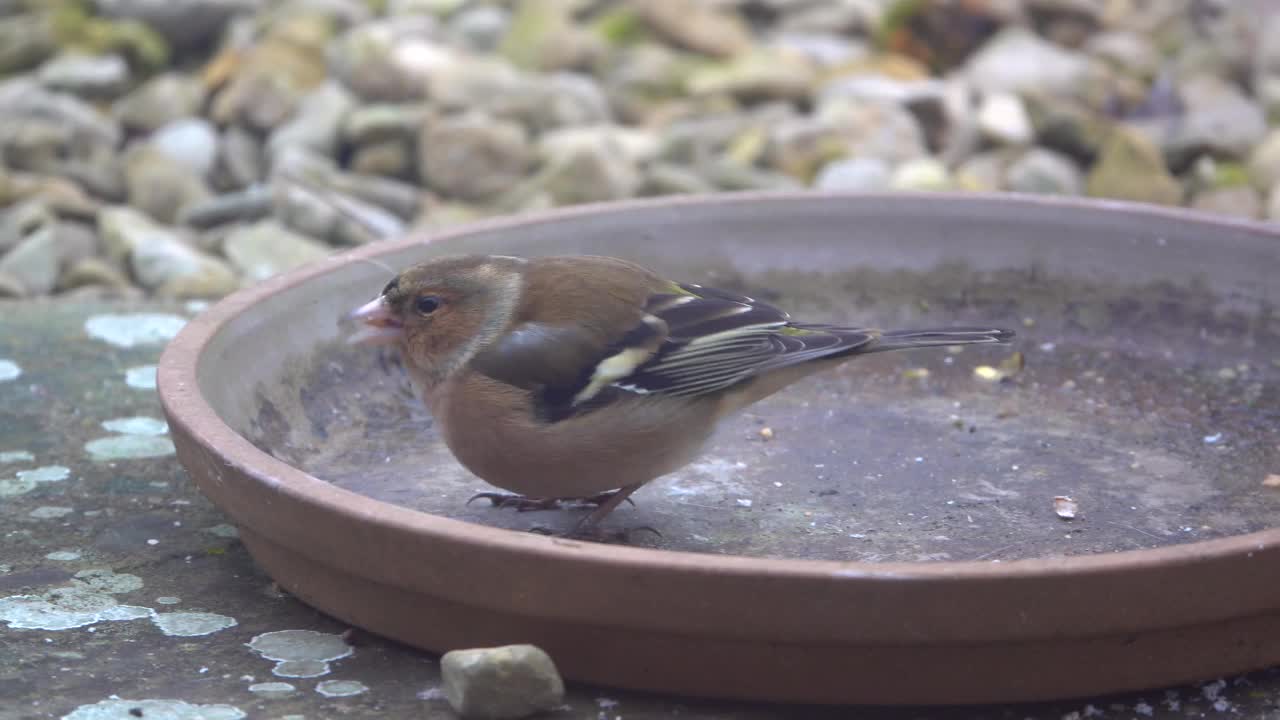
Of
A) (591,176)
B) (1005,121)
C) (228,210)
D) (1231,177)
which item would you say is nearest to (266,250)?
(228,210)

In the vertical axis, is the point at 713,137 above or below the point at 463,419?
below

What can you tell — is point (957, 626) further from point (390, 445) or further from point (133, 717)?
point (390, 445)

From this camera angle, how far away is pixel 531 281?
12.2ft

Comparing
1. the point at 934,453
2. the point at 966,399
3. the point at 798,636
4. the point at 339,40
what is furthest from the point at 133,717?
the point at 339,40

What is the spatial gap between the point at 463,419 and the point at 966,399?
67.5 inches

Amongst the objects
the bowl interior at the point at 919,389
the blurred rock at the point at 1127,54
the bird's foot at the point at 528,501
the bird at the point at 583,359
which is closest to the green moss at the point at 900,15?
the blurred rock at the point at 1127,54

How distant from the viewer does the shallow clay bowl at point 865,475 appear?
106 inches

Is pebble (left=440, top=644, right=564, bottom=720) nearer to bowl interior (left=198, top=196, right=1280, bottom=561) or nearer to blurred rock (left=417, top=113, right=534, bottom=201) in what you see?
bowl interior (left=198, top=196, right=1280, bottom=561)

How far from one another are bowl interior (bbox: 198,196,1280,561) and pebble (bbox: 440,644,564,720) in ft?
2.74

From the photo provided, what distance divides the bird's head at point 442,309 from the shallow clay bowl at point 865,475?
1.18 feet

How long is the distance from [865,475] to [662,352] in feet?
2.34

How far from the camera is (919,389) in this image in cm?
467

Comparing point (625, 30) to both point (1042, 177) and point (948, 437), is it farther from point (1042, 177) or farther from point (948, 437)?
point (948, 437)

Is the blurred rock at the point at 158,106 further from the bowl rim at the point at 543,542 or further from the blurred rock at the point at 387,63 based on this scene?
the bowl rim at the point at 543,542
